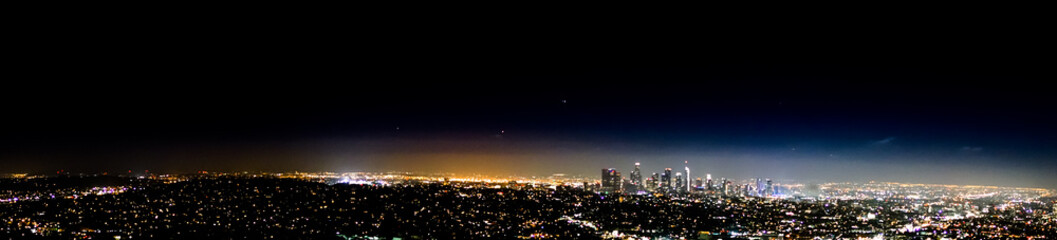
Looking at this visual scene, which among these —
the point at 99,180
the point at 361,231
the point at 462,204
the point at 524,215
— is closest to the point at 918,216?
the point at 524,215

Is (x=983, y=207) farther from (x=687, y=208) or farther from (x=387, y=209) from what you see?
(x=387, y=209)

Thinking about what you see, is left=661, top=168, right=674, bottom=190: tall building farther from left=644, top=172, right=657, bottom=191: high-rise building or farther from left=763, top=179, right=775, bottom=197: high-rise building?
left=763, top=179, right=775, bottom=197: high-rise building

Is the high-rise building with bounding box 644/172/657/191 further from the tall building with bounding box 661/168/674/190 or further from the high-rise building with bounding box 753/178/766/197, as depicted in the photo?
the high-rise building with bounding box 753/178/766/197

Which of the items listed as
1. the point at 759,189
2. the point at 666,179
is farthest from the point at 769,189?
the point at 666,179

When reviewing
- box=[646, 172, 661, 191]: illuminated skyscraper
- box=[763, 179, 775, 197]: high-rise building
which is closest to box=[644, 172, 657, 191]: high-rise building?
box=[646, 172, 661, 191]: illuminated skyscraper

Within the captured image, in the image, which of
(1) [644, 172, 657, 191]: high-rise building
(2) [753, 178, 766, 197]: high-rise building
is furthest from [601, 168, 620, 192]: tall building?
(2) [753, 178, 766, 197]: high-rise building

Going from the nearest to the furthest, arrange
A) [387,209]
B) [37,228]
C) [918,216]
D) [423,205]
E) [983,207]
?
[37,228] → [387,209] → [423,205] → [918,216] → [983,207]

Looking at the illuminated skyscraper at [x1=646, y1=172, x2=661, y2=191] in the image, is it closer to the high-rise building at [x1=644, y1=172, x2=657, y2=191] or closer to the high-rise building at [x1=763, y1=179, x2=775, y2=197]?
the high-rise building at [x1=644, y1=172, x2=657, y2=191]

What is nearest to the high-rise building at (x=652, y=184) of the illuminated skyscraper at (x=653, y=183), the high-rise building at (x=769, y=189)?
the illuminated skyscraper at (x=653, y=183)

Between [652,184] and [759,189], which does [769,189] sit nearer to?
[759,189]

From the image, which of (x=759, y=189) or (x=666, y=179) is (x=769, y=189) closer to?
(x=759, y=189)

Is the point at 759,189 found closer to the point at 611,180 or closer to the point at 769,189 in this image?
the point at 769,189
